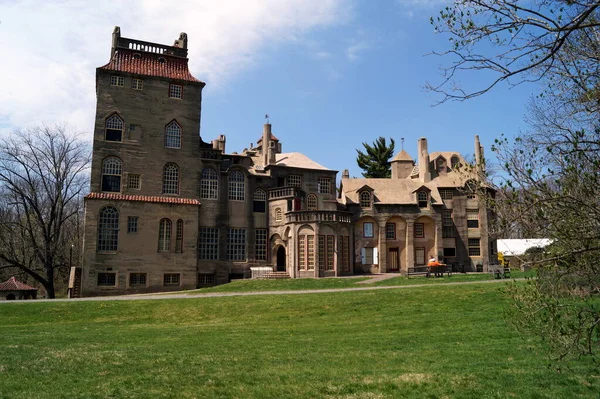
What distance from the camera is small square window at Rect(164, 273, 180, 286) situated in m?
40.4

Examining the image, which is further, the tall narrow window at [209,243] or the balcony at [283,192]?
the balcony at [283,192]

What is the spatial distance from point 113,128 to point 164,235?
10024 millimetres

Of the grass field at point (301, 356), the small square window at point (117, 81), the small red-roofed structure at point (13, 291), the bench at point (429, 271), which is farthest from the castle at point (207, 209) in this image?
the grass field at point (301, 356)

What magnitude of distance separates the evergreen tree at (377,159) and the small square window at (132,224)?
150ft

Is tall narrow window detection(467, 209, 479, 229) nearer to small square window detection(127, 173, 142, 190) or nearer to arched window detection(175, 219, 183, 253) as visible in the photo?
arched window detection(175, 219, 183, 253)

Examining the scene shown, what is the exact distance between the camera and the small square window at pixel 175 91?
143 feet

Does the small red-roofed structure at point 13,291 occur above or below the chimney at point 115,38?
below

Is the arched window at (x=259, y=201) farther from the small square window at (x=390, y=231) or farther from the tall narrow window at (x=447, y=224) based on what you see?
the tall narrow window at (x=447, y=224)

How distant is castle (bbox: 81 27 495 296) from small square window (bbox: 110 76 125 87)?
80 mm

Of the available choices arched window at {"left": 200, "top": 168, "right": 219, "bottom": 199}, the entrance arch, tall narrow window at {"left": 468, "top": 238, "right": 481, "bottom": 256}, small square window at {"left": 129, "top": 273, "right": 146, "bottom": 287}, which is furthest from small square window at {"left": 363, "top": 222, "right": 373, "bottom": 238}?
small square window at {"left": 129, "top": 273, "right": 146, "bottom": 287}

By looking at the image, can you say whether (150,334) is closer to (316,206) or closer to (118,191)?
(118,191)

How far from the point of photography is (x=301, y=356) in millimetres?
13281

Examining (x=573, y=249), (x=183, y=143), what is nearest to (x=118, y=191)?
(x=183, y=143)

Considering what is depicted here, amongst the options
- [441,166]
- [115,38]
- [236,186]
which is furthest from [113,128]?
[441,166]
